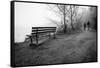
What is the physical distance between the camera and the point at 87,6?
7.02 ft

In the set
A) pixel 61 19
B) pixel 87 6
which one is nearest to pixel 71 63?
pixel 61 19

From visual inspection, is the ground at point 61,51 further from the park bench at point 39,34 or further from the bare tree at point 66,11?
the bare tree at point 66,11

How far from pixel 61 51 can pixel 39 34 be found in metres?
0.34

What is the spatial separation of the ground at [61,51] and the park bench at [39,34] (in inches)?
2.1

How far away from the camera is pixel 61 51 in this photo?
203 centimetres

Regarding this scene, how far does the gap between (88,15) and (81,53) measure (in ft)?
1.62

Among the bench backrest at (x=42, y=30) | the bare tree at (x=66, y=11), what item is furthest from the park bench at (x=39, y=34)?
the bare tree at (x=66, y=11)

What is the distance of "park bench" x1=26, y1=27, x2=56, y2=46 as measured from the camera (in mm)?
1923

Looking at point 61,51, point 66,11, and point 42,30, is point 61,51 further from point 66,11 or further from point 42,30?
point 66,11

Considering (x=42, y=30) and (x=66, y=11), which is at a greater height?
(x=66, y=11)

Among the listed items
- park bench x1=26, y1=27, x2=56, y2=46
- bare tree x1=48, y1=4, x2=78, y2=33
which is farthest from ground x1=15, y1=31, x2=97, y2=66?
bare tree x1=48, y1=4, x2=78, y2=33

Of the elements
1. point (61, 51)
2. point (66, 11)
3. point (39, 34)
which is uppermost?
point (66, 11)

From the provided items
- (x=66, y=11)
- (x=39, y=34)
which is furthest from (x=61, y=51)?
(x=66, y=11)

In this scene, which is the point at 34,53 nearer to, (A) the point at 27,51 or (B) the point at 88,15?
(A) the point at 27,51
